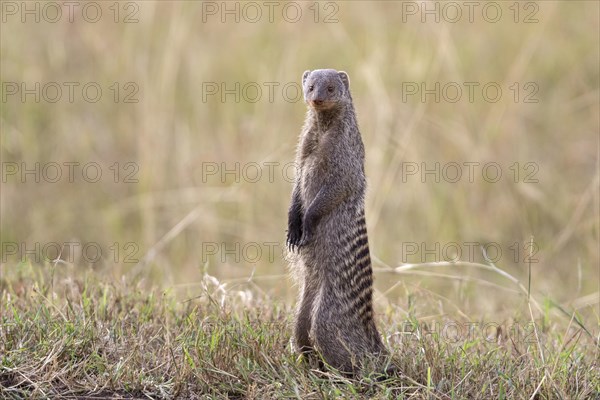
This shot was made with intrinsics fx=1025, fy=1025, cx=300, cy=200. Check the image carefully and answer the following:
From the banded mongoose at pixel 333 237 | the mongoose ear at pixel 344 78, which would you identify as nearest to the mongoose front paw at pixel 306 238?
the banded mongoose at pixel 333 237

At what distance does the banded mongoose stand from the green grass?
137 millimetres

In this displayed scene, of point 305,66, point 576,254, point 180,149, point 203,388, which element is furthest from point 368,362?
point 305,66

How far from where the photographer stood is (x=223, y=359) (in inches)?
155

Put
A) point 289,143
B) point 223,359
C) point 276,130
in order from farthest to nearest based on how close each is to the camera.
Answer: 1. point 276,130
2. point 289,143
3. point 223,359

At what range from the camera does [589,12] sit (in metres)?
9.88

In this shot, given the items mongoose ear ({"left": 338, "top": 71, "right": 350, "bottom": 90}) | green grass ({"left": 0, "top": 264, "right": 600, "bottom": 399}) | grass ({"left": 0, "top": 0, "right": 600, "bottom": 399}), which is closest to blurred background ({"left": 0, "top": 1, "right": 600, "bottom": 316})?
grass ({"left": 0, "top": 0, "right": 600, "bottom": 399})

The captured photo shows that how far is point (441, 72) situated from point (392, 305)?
4486 mm

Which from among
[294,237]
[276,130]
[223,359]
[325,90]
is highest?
[325,90]

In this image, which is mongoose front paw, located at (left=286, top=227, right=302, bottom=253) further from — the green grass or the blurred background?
the blurred background

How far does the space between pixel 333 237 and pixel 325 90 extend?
604 mm

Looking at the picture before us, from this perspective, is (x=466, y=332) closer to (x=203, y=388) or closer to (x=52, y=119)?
(x=203, y=388)

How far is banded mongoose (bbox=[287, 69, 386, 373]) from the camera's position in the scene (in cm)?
409


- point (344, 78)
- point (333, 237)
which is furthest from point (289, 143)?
point (333, 237)

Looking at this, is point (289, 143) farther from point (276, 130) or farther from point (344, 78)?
point (344, 78)
